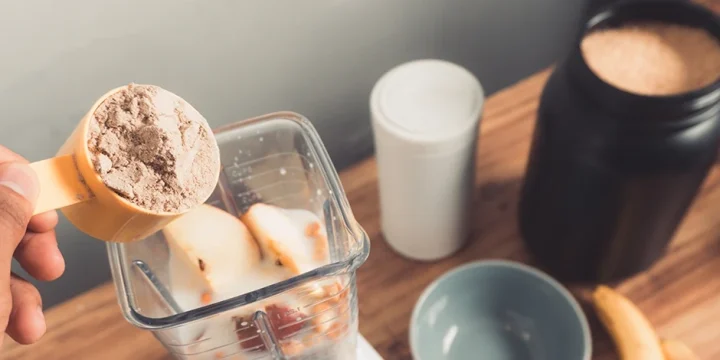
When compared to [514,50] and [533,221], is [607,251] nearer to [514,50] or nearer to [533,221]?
[533,221]

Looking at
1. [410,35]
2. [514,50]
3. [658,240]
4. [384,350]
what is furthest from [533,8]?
[384,350]

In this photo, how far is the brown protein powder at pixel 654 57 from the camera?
0.44 meters

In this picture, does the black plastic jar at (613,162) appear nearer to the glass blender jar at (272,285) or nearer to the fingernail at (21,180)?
the glass blender jar at (272,285)

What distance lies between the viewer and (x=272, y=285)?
13.0 inches

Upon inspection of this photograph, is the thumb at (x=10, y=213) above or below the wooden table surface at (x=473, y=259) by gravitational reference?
above

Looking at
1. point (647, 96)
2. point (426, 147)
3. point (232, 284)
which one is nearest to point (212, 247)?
point (232, 284)

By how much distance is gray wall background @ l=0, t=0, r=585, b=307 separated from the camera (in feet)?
1.41

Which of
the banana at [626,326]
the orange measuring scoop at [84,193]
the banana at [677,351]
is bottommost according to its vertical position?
the banana at [677,351]

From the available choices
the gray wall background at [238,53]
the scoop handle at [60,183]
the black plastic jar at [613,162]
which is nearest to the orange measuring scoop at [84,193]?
the scoop handle at [60,183]

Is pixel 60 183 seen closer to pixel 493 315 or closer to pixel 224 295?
pixel 224 295

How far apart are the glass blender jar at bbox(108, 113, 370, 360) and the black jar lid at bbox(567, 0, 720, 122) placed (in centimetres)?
19

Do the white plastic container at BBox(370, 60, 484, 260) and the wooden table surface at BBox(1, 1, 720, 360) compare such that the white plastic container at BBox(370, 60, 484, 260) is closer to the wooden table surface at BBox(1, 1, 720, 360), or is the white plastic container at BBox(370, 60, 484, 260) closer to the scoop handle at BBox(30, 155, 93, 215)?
the wooden table surface at BBox(1, 1, 720, 360)

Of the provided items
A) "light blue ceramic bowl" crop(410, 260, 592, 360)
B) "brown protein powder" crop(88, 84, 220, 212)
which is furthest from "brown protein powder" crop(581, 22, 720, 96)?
"brown protein powder" crop(88, 84, 220, 212)

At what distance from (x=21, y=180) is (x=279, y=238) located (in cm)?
14
